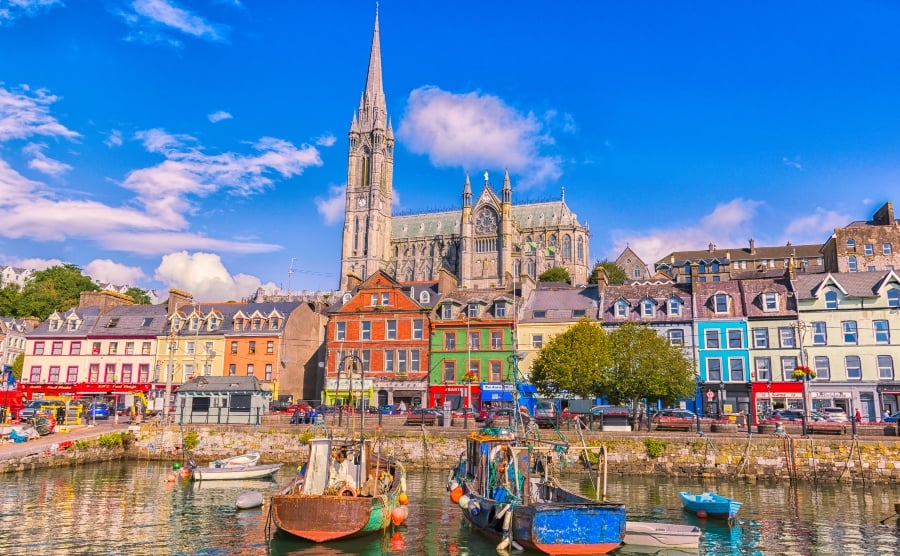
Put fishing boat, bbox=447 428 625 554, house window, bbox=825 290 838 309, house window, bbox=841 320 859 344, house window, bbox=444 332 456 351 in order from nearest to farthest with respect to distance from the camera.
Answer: fishing boat, bbox=447 428 625 554 < house window, bbox=841 320 859 344 < house window, bbox=825 290 838 309 < house window, bbox=444 332 456 351

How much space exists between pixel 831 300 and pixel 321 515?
1830 inches

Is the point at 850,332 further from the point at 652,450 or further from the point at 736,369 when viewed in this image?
the point at 652,450

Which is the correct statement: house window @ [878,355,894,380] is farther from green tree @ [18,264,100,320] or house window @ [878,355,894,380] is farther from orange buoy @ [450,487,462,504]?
green tree @ [18,264,100,320]

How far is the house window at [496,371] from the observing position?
194 feet

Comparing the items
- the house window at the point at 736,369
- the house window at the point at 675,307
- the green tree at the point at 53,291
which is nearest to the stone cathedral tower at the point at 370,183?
Answer: the green tree at the point at 53,291

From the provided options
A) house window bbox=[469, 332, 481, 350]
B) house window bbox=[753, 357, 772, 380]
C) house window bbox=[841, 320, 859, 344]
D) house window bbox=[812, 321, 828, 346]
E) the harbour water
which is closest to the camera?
the harbour water

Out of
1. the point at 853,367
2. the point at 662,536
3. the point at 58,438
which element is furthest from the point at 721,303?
the point at 58,438

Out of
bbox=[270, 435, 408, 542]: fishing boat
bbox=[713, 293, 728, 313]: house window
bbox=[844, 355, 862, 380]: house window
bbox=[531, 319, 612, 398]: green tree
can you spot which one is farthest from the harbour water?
bbox=[713, 293, 728, 313]: house window

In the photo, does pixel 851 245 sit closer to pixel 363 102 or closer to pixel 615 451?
pixel 615 451

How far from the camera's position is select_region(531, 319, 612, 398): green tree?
46.4 meters

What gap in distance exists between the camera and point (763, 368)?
54156 mm

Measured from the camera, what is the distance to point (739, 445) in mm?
37531

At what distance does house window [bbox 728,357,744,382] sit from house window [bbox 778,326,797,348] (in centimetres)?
341

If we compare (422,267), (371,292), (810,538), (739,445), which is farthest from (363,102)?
(810,538)
